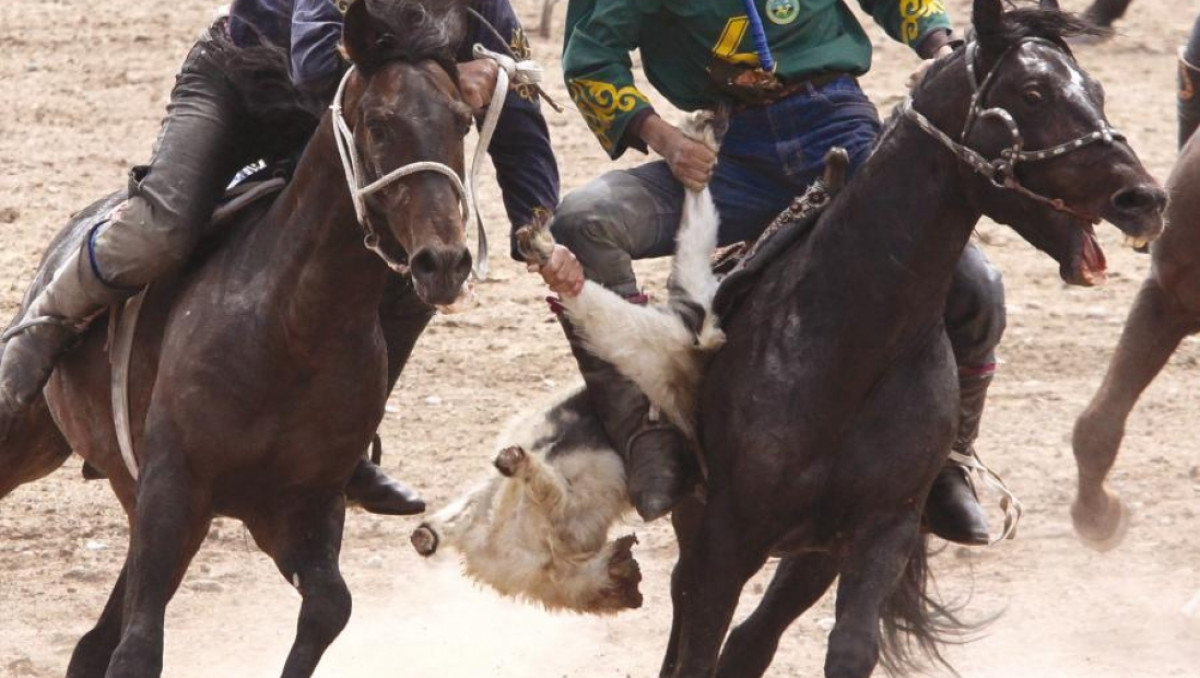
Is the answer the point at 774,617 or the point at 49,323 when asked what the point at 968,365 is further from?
the point at 49,323

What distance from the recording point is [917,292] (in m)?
5.60

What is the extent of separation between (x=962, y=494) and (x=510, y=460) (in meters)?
1.21

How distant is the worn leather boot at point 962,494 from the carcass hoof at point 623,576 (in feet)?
2.67

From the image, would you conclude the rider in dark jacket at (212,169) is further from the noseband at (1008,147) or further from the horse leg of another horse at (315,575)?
the noseband at (1008,147)

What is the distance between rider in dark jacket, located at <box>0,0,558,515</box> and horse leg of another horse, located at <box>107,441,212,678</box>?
530mm

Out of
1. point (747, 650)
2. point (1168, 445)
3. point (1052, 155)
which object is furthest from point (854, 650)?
point (1168, 445)

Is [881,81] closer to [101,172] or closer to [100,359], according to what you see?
[101,172]

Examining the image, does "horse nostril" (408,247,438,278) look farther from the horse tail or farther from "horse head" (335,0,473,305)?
the horse tail

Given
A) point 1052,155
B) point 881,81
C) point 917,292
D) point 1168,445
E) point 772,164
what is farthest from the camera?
point 881,81

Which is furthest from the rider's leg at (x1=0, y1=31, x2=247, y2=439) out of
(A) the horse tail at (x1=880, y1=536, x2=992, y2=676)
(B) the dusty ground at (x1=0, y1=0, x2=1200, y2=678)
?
(A) the horse tail at (x1=880, y1=536, x2=992, y2=676)

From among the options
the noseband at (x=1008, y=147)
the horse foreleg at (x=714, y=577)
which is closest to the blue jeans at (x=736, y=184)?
the noseband at (x=1008, y=147)

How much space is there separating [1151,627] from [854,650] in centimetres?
264

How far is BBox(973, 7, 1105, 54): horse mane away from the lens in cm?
536

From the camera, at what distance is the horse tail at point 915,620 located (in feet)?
21.8
